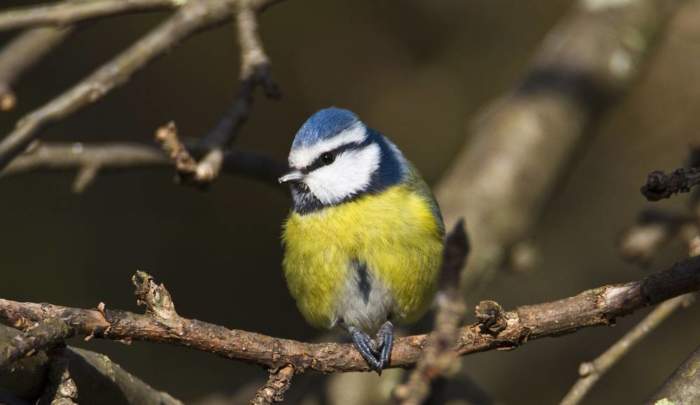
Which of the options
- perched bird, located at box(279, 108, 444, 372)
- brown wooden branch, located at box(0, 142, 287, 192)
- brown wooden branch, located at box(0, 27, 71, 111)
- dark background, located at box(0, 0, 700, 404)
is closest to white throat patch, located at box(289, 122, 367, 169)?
perched bird, located at box(279, 108, 444, 372)

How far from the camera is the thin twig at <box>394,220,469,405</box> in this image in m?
0.95

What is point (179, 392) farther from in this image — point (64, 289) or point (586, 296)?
point (586, 296)

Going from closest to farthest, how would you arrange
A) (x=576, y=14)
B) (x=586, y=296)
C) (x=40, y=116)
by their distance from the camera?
(x=586, y=296)
(x=40, y=116)
(x=576, y=14)

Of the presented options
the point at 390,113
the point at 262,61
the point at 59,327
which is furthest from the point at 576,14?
the point at 59,327

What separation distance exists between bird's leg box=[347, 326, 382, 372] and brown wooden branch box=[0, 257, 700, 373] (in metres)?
0.12

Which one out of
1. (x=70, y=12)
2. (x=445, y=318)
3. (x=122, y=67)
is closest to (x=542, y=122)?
(x=122, y=67)

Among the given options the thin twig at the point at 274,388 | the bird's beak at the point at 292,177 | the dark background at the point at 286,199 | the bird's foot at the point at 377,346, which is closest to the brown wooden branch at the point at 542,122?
the dark background at the point at 286,199

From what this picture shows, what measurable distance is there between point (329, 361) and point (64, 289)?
2.57 meters

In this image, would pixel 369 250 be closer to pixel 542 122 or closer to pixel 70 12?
pixel 70 12

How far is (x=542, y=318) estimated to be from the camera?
Answer: 1.64 metres

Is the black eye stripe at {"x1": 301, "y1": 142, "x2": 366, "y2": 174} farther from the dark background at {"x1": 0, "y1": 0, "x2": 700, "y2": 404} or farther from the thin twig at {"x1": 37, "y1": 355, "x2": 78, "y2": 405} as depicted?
the dark background at {"x1": 0, "y1": 0, "x2": 700, "y2": 404}

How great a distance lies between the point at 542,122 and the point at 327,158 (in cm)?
101

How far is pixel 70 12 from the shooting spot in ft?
7.91

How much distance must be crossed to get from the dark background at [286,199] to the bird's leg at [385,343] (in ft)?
4.85
